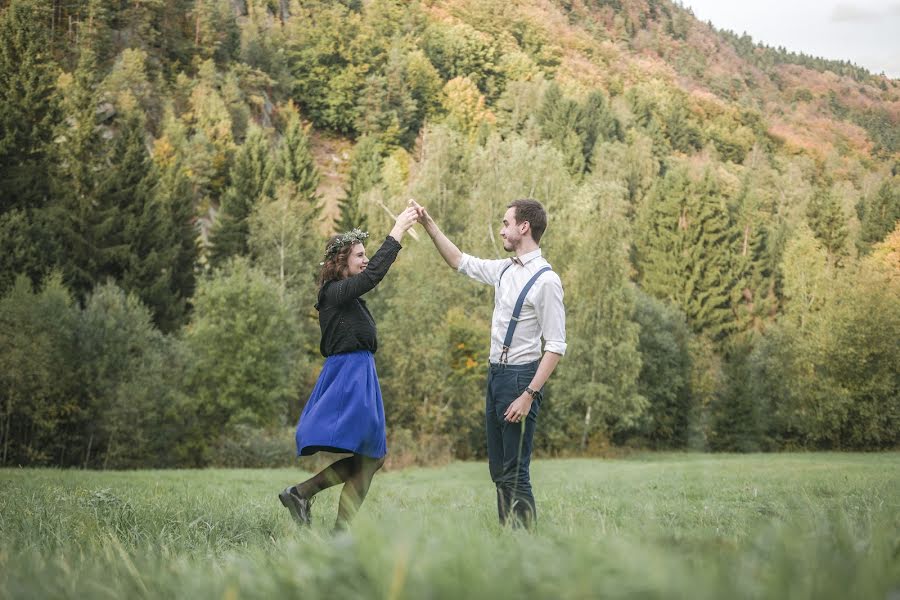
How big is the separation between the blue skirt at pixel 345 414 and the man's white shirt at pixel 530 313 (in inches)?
38.4

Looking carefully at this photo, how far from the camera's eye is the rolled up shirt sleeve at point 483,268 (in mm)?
6406

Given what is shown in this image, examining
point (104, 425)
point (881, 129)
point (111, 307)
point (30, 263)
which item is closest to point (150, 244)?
point (30, 263)

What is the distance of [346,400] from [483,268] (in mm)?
1583

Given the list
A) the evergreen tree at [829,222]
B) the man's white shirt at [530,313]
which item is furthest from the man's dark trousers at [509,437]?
the evergreen tree at [829,222]

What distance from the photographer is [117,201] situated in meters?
45.0

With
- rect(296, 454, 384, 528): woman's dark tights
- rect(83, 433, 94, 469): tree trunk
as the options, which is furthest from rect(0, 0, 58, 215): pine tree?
rect(296, 454, 384, 528): woman's dark tights

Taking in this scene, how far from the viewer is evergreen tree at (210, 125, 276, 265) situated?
53625 mm

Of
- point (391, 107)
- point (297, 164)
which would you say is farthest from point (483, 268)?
point (391, 107)

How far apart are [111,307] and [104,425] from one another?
211 inches

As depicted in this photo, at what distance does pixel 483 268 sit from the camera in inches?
259

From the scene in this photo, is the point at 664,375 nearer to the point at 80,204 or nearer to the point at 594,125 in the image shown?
the point at 80,204

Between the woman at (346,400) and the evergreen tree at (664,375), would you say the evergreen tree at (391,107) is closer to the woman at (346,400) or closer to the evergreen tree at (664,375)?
the evergreen tree at (664,375)

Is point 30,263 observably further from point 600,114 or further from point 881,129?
point 881,129

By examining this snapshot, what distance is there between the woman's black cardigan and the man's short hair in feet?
3.15
